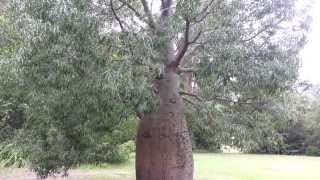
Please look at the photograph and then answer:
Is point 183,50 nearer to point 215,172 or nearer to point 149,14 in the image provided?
point 149,14

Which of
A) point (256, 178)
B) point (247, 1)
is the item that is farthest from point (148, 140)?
point (256, 178)

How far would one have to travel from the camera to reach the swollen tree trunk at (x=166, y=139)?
29.8ft

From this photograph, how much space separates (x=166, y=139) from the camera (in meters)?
9.09

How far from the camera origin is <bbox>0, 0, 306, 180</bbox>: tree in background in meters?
7.51

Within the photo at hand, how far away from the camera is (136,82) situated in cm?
762

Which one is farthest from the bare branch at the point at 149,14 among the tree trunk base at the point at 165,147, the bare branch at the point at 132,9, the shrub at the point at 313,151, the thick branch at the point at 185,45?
the shrub at the point at 313,151

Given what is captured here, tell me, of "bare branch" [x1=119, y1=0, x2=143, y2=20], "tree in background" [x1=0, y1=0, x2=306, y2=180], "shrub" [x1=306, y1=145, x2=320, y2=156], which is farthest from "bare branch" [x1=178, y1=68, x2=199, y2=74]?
"shrub" [x1=306, y1=145, x2=320, y2=156]

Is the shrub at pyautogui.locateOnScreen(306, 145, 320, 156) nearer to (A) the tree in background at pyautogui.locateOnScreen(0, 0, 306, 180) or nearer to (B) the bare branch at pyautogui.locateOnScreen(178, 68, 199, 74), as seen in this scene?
(A) the tree in background at pyautogui.locateOnScreen(0, 0, 306, 180)

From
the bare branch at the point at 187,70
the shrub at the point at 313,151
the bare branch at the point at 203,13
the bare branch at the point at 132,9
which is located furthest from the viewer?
the shrub at the point at 313,151

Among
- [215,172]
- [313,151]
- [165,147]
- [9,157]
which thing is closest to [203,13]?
[165,147]

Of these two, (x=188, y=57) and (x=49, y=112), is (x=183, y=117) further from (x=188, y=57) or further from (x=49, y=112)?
(x=49, y=112)

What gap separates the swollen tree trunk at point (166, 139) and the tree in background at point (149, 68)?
0.02m

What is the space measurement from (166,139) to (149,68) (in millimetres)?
1617

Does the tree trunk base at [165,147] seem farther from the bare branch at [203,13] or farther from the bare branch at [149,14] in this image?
the bare branch at [203,13]
